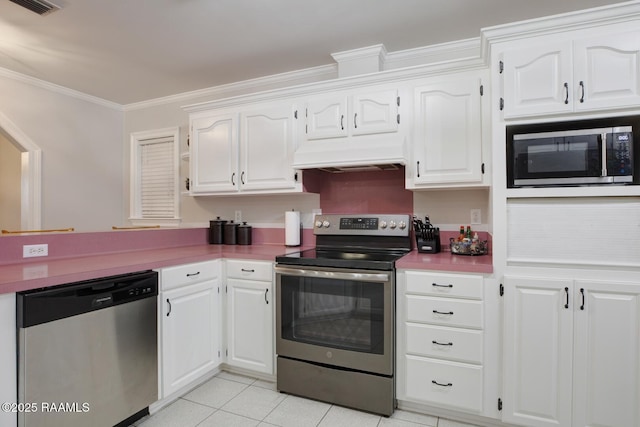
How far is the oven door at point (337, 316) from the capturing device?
2.08 m

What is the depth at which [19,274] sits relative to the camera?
162cm

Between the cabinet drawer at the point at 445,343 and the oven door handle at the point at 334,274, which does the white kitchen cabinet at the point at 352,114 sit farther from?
the cabinet drawer at the point at 445,343

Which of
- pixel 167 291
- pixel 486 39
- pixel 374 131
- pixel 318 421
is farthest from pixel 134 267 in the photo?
pixel 486 39

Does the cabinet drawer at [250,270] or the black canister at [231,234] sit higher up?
the black canister at [231,234]

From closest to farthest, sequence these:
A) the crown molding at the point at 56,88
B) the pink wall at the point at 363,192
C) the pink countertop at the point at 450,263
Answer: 1. the pink countertop at the point at 450,263
2. the pink wall at the point at 363,192
3. the crown molding at the point at 56,88

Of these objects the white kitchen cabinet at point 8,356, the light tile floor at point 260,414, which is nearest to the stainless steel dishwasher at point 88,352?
the white kitchen cabinet at point 8,356

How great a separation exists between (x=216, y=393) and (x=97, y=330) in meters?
0.99

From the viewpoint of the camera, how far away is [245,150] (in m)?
2.95

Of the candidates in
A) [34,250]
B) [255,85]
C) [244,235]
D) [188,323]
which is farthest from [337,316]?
[255,85]

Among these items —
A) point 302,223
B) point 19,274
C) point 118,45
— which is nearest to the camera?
point 19,274

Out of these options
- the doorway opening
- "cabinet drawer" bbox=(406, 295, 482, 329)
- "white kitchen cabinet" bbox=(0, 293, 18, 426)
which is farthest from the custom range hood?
the doorway opening

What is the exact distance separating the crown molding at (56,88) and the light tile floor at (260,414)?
3287mm

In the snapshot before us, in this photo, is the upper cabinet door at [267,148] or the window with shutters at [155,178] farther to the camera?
the window with shutters at [155,178]

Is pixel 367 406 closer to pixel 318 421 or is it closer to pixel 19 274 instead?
pixel 318 421
